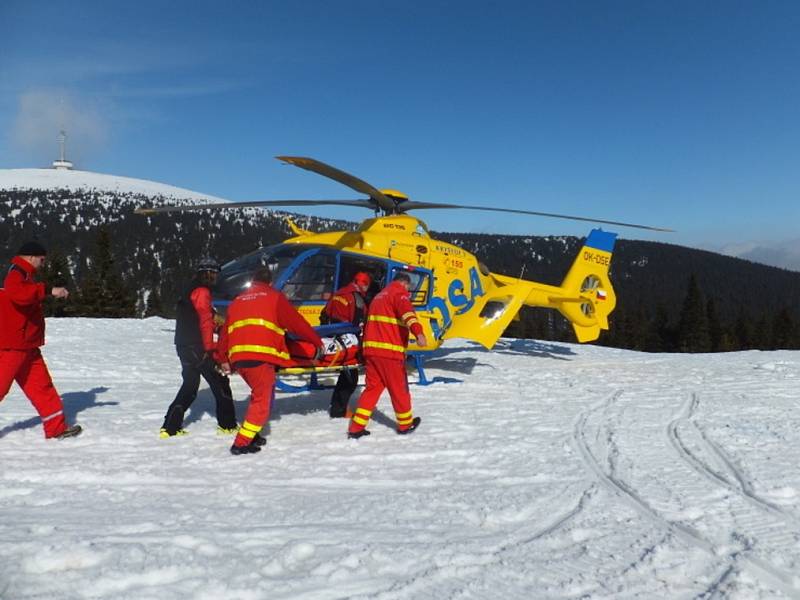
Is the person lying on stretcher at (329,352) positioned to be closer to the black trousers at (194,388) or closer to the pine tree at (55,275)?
the black trousers at (194,388)

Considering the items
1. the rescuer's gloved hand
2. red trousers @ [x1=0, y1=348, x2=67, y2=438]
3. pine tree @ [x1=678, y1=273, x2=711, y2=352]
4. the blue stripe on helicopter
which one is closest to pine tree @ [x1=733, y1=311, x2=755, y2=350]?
pine tree @ [x1=678, y1=273, x2=711, y2=352]

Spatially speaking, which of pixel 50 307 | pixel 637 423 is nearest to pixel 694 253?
pixel 50 307

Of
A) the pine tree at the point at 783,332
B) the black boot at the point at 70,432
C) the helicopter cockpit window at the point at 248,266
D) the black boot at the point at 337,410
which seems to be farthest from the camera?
the pine tree at the point at 783,332

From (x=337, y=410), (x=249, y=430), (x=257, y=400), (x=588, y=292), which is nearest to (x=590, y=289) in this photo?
(x=588, y=292)

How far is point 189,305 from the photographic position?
18.8 feet

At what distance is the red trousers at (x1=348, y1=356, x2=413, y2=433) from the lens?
19.3ft

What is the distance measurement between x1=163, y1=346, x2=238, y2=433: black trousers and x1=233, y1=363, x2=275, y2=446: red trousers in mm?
484

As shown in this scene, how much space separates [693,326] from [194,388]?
215ft

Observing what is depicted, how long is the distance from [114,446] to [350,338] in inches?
110

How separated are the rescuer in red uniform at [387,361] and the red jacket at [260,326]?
86cm

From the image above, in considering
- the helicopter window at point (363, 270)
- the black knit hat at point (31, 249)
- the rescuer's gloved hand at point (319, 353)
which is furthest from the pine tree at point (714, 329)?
the black knit hat at point (31, 249)

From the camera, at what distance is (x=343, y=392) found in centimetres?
680

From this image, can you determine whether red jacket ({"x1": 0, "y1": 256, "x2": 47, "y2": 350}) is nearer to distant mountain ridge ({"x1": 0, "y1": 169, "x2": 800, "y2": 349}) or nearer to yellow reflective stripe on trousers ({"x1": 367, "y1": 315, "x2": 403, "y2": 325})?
yellow reflective stripe on trousers ({"x1": 367, "y1": 315, "x2": 403, "y2": 325})

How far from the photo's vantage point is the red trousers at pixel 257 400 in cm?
518
